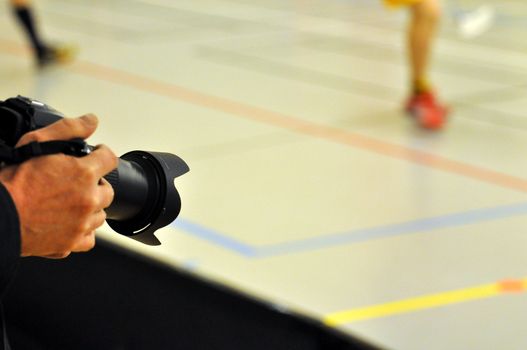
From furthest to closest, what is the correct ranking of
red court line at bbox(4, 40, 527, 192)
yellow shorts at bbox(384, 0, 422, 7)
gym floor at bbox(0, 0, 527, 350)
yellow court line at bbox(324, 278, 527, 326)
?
yellow shorts at bbox(384, 0, 422, 7), red court line at bbox(4, 40, 527, 192), gym floor at bbox(0, 0, 527, 350), yellow court line at bbox(324, 278, 527, 326)

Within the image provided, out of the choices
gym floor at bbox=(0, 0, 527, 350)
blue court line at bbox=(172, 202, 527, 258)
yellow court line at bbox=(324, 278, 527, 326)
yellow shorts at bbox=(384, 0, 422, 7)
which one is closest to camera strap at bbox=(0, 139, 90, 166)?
gym floor at bbox=(0, 0, 527, 350)

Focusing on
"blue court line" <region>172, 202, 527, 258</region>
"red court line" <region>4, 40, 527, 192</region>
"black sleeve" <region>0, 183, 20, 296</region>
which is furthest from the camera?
"red court line" <region>4, 40, 527, 192</region>

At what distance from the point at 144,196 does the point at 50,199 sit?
13 centimetres

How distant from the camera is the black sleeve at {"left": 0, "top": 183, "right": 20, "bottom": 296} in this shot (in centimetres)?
76

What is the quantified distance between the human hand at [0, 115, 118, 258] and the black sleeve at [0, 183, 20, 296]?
0.01 metres

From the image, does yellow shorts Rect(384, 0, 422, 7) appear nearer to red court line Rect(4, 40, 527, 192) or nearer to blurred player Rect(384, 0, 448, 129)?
blurred player Rect(384, 0, 448, 129)

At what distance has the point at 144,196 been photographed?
0.90m

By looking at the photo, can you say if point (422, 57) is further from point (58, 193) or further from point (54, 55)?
point (58, 193)

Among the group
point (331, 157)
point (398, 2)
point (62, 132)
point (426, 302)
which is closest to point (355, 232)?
point (426, 302)

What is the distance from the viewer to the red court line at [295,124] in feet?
9.28

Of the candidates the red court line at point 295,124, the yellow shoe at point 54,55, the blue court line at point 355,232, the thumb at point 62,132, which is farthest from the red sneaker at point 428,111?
the thumb at point 62,132

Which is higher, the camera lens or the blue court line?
the blue court line

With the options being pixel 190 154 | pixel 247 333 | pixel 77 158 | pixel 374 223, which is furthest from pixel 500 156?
pixel 77 158

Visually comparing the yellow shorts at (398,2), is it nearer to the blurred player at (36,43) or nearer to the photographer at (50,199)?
the blurred player at (36,43)
